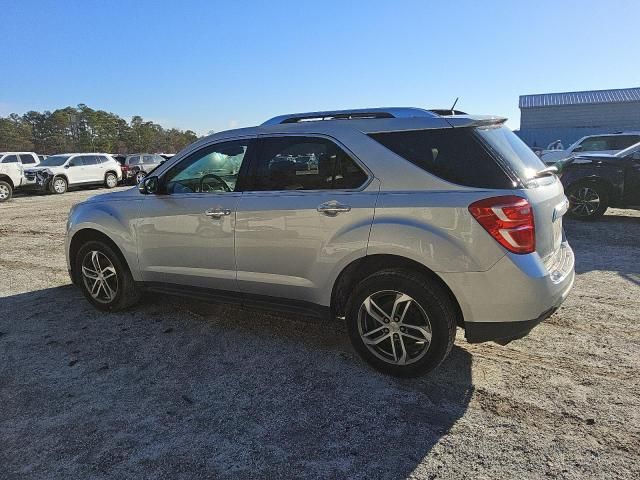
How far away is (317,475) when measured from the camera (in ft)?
7.55

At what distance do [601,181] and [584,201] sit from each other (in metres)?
0.47

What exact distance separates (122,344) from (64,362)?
17.6 inches

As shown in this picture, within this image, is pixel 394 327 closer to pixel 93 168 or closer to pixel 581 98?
pixel 93 168

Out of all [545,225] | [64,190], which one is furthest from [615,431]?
[64,190]

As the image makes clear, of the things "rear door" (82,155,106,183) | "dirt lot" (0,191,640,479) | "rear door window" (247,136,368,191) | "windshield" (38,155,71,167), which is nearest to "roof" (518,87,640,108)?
"rear door" (82,155,106,183)

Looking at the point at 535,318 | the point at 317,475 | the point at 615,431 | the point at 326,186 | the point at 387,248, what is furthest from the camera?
the point at 326,186

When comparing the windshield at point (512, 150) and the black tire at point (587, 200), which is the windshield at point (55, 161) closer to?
the black tire at point (587, 200)

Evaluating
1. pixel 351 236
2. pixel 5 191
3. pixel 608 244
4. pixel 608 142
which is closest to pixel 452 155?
pixel 351 236

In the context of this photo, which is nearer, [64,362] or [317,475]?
[317,475]

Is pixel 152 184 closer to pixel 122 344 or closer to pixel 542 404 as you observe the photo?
pixel 122 344

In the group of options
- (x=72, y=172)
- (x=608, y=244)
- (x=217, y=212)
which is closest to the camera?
(x=217, y=212)

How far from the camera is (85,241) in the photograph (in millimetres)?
4660

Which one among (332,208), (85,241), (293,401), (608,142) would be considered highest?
(608,142)

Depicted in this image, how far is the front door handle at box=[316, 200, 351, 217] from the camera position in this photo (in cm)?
316
